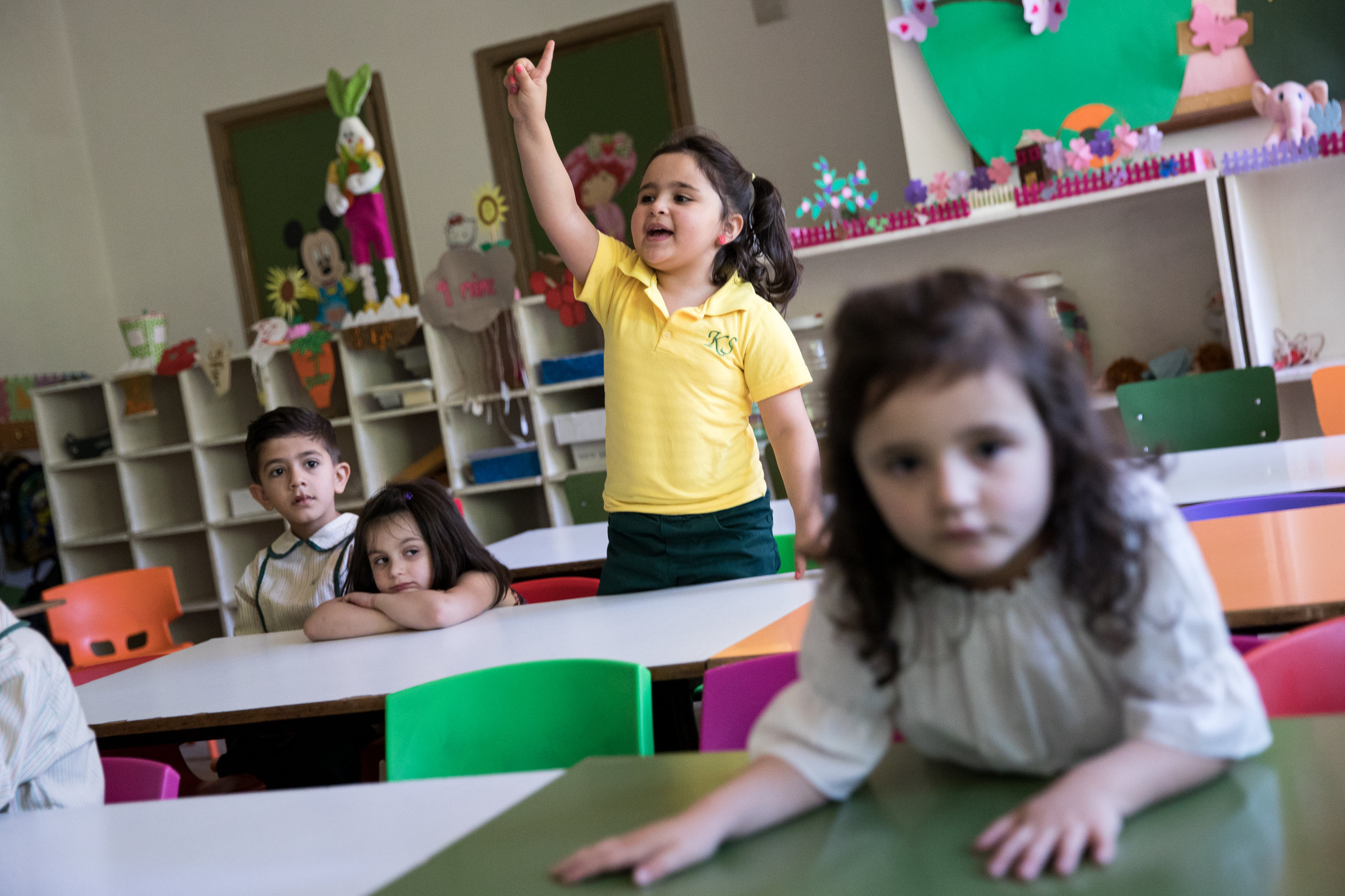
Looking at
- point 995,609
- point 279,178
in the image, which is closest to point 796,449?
point 995,609

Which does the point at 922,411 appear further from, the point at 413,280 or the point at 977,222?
the point at 413,280

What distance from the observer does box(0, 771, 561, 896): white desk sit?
94 cm

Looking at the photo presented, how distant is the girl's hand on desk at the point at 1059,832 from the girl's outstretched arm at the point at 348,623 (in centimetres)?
166

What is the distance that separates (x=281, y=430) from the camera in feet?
8.59

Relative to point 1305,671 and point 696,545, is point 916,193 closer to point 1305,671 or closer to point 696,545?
point 696,545

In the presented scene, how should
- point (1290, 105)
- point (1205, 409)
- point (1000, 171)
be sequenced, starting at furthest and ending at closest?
point (1000, 171) < point (1290, 105) < point (1205, 409)

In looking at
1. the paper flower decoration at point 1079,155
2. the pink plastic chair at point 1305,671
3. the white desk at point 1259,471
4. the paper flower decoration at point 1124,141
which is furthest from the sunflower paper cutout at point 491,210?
the pink plastic chair at point 1305,671

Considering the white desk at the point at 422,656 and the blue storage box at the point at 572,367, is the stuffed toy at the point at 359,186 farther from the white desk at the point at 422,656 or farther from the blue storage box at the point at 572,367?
the white desk at the point at 422,656

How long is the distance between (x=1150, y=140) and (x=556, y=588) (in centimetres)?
224

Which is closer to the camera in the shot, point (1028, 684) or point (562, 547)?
point (1028, 684)

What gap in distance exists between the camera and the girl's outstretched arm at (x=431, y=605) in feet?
6.97

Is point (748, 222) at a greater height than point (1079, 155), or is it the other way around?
point (1079, 155)

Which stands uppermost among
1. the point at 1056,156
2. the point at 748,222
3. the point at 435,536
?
the point at 1056,156

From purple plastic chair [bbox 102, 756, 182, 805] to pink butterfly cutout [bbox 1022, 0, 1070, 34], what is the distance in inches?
125
